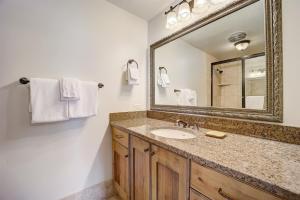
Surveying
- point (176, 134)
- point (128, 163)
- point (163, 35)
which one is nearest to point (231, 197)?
point (176, 134)

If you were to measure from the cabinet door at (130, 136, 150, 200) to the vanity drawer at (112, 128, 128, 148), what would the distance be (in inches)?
4.4

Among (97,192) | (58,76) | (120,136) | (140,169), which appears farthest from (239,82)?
(97,192)

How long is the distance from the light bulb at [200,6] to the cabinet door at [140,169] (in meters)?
1.23

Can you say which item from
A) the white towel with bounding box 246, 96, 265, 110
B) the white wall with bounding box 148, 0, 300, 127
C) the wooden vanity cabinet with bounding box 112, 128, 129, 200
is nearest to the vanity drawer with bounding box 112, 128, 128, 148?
the wooden vanity cabinet with bounding box 112, 128, 129, 200

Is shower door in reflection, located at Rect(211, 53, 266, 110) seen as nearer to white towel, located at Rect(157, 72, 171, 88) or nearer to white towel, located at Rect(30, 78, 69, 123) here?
white towel, located at Rect(157, 72, 171, 88)

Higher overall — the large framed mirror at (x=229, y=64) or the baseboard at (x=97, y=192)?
the large framed mirror at (x=229, y=64)

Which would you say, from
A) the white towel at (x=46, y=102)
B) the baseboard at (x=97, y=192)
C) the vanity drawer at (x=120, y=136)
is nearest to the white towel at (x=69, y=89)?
the white towel at (x=46, y=102)

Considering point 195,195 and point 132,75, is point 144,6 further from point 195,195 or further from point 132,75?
point 195,195

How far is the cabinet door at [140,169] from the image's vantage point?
1.07m

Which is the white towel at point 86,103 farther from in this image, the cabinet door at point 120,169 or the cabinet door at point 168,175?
the cabinet door at point 168,175

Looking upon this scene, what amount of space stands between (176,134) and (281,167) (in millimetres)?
818

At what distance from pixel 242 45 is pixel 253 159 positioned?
83 cm

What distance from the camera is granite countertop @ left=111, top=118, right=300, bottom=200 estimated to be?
1.55 feet

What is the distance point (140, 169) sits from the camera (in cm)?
115
